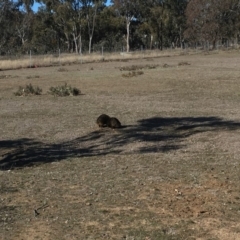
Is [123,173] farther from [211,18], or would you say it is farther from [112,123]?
[211,18]

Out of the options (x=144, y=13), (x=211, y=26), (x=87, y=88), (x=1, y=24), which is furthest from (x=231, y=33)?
(x=87, y=88)

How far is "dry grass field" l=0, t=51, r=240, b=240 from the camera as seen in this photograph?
4.90m

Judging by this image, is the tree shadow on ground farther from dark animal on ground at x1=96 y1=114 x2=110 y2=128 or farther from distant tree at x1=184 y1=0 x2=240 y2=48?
distant tree at x1=184 y1=0 x2=240 y2=48

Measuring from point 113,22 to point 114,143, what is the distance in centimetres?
7103

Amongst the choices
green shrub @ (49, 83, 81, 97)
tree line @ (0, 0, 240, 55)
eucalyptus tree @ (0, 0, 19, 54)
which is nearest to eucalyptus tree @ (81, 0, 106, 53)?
tree line @ (0, 0, 240, 55)

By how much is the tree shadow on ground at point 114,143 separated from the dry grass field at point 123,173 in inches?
0.7

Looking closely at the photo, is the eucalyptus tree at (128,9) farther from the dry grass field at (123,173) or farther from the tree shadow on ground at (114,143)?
the tree shadow on ground at (114,143)

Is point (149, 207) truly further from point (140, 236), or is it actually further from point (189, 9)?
point (189, 9)

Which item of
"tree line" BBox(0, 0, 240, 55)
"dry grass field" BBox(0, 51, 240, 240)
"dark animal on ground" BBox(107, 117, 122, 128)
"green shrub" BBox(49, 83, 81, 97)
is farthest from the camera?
"tree line" BBox(0, 0, 240, 55)

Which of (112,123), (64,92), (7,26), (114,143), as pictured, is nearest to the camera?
(114,143)

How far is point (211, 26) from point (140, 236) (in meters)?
76.3

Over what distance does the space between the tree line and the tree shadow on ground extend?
62.3 metres

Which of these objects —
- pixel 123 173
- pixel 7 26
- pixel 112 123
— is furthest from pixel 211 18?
pixel 123 173

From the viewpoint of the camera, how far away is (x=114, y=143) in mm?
9375
